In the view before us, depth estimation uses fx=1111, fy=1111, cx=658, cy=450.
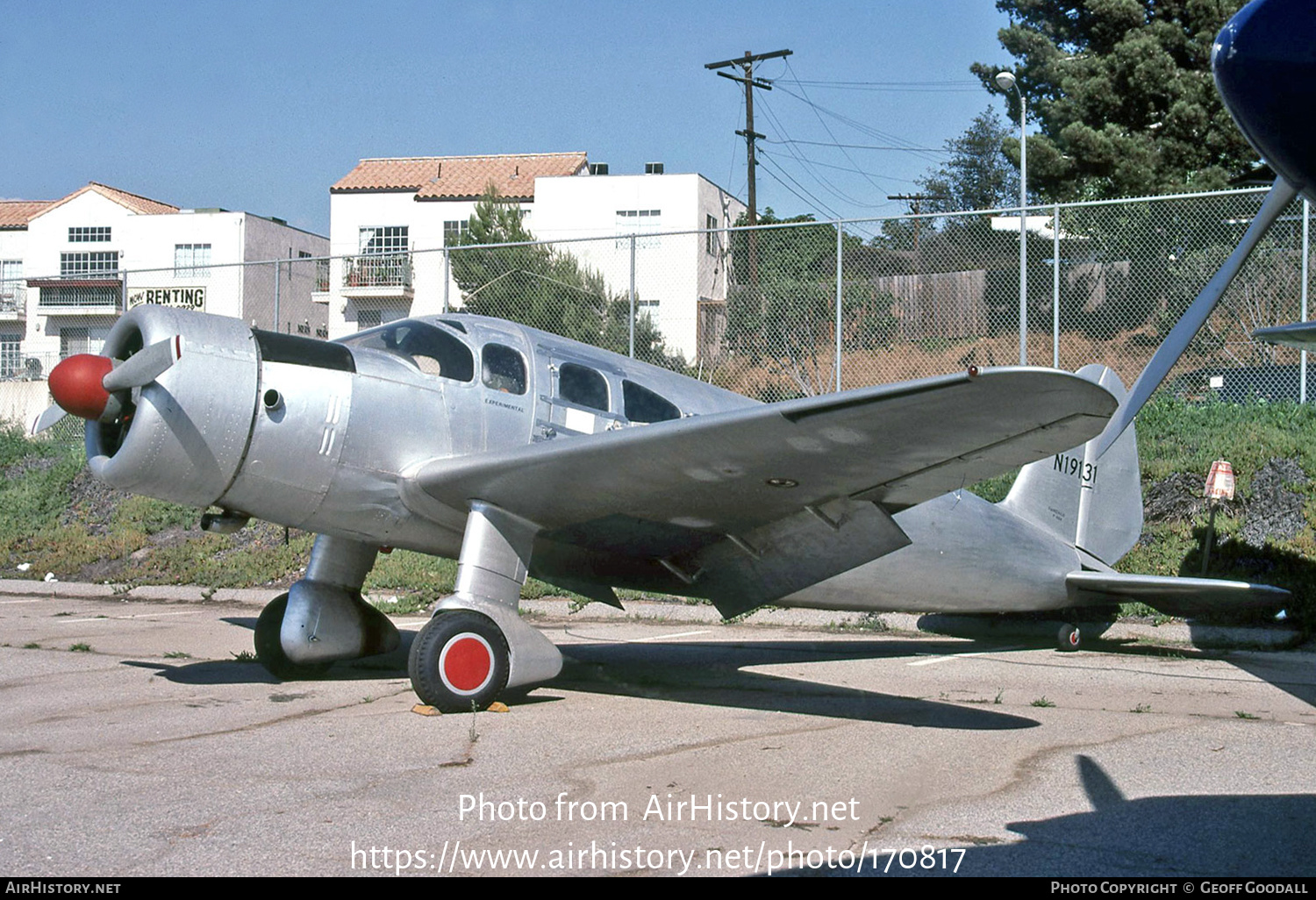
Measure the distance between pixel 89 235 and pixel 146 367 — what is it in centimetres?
5673

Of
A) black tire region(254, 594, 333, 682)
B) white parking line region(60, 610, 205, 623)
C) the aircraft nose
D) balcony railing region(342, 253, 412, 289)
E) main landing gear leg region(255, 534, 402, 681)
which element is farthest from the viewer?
balcony railing region(342, 253, 412, 289)

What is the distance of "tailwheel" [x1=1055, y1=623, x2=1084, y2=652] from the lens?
912 centimetres

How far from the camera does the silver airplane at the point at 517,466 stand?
540 centimetres

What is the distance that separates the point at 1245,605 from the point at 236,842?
680 cm

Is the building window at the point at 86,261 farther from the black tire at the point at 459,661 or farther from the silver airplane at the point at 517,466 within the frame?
the black tire at the point at 459,661

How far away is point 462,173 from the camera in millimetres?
50625

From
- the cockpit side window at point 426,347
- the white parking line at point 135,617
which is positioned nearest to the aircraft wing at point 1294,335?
the cockpit side window at point 426,347

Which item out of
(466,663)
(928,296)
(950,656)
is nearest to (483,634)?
(466,663)

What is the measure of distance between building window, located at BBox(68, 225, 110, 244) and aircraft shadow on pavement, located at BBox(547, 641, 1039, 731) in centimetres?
5433

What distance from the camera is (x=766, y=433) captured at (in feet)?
17.6

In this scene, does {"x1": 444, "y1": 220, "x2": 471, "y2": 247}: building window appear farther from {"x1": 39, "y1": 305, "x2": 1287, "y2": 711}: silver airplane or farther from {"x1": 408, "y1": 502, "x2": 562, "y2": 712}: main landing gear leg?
{"x1": 408, "y1": 502, "x2": 562, "y2": 712}: main landing gear leg

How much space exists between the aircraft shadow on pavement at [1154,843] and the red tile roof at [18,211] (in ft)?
224

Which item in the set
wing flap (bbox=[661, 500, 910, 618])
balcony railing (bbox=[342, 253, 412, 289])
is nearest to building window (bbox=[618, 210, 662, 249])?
balcony railing (bbox=[342, 253, 412, 289])

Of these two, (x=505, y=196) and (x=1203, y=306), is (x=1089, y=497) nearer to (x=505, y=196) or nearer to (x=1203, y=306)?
(x=1203, y=306)
